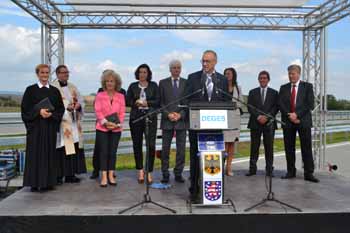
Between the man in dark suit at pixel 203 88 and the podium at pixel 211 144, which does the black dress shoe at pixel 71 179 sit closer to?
the man in dark suit at pixel 203 88

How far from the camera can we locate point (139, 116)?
5.27 meters

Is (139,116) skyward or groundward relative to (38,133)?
skyward

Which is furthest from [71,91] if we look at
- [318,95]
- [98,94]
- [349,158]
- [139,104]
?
[349,158]

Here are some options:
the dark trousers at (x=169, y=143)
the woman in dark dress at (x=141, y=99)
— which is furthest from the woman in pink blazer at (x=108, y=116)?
the dark trousers at (x=169, y=143)

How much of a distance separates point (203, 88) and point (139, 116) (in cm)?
118

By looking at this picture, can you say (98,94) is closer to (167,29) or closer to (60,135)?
(60,135)

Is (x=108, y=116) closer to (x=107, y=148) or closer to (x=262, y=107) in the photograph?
(x=107, y=148)

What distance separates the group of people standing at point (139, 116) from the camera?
15.3 ft

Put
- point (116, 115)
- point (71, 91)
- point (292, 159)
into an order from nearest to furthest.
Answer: point (116, 115) < point (71, 91) < point (292, 159)

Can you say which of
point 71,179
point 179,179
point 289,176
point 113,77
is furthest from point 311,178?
point 71,179

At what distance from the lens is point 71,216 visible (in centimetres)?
380

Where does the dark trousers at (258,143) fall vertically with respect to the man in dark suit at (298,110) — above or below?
below

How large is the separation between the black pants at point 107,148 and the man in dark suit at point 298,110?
93.8 inches

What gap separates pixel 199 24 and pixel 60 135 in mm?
3828
